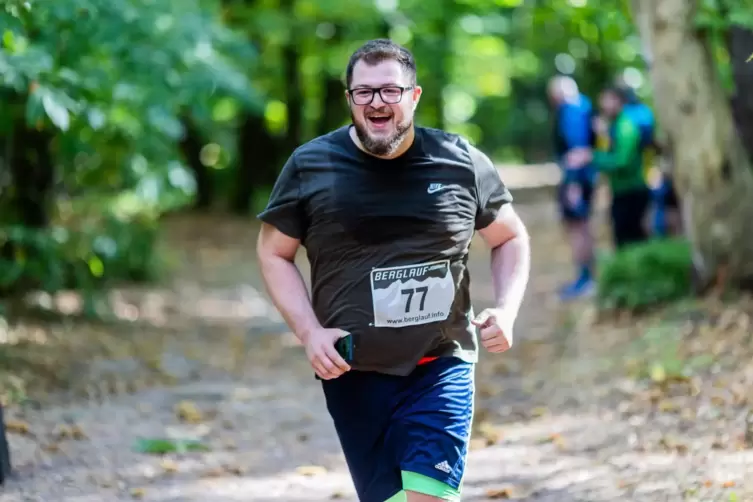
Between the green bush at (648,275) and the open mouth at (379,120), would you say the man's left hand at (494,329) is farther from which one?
the green bush at (648,275)

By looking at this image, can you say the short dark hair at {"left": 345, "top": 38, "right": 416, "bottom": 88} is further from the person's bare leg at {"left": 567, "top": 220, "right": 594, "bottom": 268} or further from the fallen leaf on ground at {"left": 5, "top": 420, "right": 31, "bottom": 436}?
the person's bare leg at {"left": 567, "top": 220, "right": 594, "bottom": 268}

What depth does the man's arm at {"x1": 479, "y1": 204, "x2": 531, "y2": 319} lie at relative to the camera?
163 inches

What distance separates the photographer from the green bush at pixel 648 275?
9.87m

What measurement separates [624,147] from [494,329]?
8.14m

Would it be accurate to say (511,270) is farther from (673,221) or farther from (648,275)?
(673,221)

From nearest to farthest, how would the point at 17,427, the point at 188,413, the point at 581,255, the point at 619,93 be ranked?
the point at 17,427
the point at 188,413
the point at 619,93
the point at 581,255

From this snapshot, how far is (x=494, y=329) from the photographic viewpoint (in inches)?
151

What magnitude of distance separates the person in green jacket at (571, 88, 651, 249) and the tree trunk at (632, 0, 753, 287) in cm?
221

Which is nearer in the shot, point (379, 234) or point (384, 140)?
point (384, 140)

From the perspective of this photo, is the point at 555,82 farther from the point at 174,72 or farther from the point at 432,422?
the point at 432,422

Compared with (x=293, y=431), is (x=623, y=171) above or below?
above

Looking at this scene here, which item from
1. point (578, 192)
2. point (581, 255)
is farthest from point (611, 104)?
point (581, 255)

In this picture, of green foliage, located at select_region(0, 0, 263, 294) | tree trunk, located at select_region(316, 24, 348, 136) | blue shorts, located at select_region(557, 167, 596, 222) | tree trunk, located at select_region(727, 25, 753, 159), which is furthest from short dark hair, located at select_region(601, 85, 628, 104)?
tree trunk, located at select_region(316, 24, 348, 136)

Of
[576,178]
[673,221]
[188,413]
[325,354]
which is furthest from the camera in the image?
[673,221]
